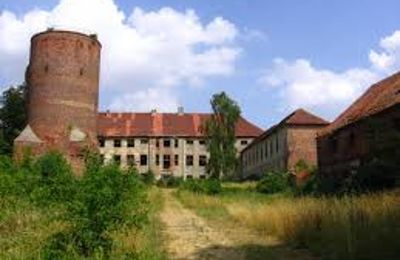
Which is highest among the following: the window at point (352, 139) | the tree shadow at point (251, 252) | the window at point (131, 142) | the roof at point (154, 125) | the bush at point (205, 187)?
the roof at point (154, 125)

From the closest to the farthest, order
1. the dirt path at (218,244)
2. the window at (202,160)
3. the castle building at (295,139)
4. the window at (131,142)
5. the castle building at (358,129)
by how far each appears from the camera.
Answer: the dirt path at (218,244) → the castle building at (358,129) → the castle building at (295,139) → the window at (131,142) → the window at (202,160)

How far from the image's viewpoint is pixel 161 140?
78.7 metres

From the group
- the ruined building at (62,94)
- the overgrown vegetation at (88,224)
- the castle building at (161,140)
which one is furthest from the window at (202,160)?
the overgrown vegetation at (88,224)

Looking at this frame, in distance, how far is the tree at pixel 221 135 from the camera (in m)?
67.9

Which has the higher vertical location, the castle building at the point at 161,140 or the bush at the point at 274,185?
the castle building at the point at 161,140

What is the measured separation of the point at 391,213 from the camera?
12.6 m

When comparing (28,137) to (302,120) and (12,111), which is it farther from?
(302,120)

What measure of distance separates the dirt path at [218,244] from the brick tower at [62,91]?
32.2 metres

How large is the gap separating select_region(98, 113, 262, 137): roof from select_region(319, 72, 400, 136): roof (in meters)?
38.5

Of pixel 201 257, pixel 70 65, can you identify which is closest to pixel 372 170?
pixel 201 257

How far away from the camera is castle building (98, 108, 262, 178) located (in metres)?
77.8

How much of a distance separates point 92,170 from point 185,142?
6597 centimetres

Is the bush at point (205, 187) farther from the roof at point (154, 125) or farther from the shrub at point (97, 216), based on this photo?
the roof at point (154, 125)

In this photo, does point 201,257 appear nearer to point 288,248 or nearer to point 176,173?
point 288,248
